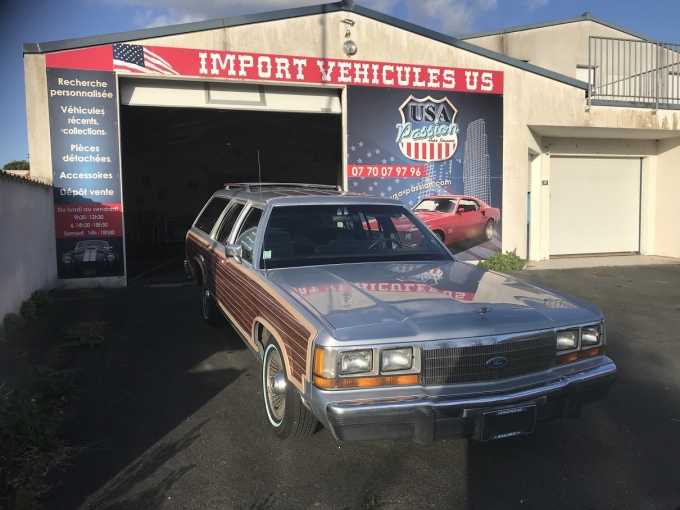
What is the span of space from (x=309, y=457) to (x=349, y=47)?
866 cm

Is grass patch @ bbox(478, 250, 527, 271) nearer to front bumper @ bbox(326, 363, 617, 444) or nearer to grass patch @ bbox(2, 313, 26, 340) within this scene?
grass patch @ bbox(2, 313, 26, 340)

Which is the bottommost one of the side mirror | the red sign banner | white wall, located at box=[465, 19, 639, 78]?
the side mirror

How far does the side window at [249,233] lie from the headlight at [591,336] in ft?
8.39

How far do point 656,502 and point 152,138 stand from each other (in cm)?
1784

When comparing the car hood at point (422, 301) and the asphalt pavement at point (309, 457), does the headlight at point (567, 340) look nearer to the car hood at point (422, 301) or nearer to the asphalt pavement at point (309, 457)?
the car hood at point (422, 301)

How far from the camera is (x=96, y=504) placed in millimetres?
3301

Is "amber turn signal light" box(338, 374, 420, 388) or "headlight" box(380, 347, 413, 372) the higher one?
"headlight" box(380, 347, 413, 372)

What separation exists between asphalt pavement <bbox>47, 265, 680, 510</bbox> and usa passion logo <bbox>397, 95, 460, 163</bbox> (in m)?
6.75

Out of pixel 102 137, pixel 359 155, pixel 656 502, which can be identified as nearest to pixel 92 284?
pixel 102 137

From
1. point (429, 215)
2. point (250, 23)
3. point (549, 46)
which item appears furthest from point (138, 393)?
point (549, 46)

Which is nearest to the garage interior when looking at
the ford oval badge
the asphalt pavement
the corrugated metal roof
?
the corrugated metal roof

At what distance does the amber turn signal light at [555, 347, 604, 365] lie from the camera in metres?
3.65

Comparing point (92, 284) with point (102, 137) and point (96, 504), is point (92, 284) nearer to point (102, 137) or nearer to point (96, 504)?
point (102, 137)

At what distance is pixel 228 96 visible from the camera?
420 inches
